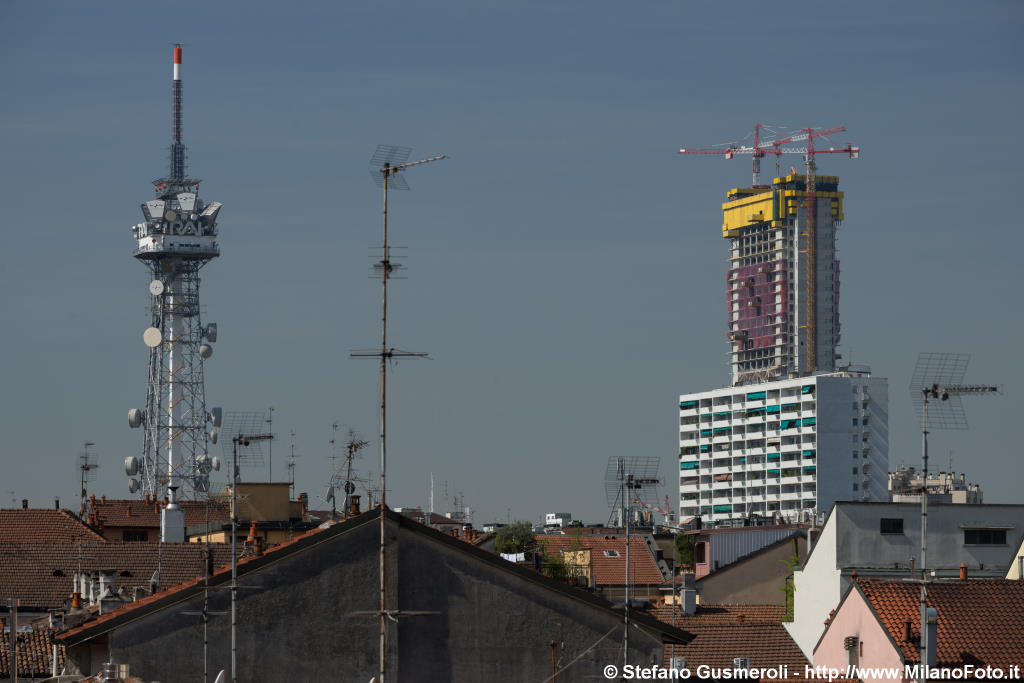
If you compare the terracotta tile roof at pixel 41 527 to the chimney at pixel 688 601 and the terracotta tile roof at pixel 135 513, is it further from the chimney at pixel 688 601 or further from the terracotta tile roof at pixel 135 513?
the chimney at pixel 688 601

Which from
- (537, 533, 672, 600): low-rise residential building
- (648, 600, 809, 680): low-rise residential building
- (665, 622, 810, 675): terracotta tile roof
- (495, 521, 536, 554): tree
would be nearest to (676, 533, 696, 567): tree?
(537, 533, 672, 600): low-rise residential building

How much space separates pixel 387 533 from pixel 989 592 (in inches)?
747

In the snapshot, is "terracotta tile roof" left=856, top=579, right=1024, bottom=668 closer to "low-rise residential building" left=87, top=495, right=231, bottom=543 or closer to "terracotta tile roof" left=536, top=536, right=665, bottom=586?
"terracotta tile roof" left=536, top=536, right=665, bottom=586

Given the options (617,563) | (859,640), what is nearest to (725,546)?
→ (617,563)

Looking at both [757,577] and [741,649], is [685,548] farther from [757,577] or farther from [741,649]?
[741,649]

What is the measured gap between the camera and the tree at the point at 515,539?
3998 inches

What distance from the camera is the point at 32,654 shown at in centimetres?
4831

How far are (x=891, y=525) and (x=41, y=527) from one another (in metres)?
37.3

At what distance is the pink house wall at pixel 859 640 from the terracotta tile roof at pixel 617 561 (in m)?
36.3

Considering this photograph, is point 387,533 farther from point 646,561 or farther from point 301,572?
point 646,561

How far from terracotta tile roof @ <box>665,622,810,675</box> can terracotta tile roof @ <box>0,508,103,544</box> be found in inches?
1352

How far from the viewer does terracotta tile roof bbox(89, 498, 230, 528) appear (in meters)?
98.6

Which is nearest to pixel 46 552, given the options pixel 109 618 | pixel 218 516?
pixel 218 516

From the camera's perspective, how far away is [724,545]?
93562mm
